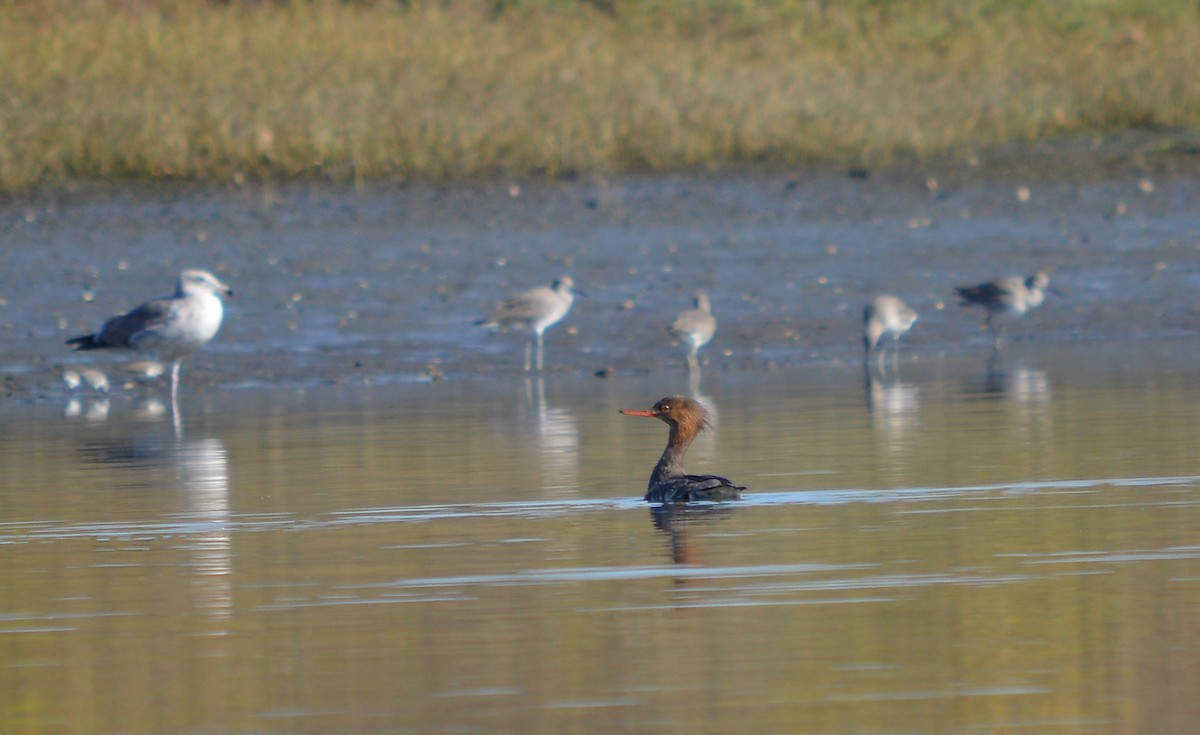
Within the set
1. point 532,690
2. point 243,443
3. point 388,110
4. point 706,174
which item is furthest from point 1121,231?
point 532,690

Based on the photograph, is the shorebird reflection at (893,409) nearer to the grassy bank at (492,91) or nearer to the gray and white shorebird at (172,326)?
the gray and white shorebird at (172,326)

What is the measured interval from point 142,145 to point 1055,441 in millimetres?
10805

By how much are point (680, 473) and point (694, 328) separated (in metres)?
5.50

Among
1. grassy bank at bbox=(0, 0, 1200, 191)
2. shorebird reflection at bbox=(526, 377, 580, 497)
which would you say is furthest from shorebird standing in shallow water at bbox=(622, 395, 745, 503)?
grassy bank at bbox=(0, 0, 1200, 191)

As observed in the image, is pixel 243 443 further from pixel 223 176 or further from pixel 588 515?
pixel 223 176

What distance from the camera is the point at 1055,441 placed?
9734 millimetres

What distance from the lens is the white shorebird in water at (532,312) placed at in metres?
14.6

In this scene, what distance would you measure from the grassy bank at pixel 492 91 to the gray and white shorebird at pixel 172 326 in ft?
15.1

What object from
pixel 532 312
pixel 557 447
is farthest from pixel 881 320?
pixel 557 447

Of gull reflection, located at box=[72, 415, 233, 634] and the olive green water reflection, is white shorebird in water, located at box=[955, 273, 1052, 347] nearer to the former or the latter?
the olive green water reflection

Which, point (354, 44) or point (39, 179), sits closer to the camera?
point (39, 179)

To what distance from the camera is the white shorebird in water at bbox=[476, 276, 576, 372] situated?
47.8ft

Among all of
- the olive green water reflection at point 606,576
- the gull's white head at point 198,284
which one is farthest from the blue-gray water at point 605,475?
the gull's white head at point 198,284

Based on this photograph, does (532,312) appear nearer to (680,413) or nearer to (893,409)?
(893,409)
